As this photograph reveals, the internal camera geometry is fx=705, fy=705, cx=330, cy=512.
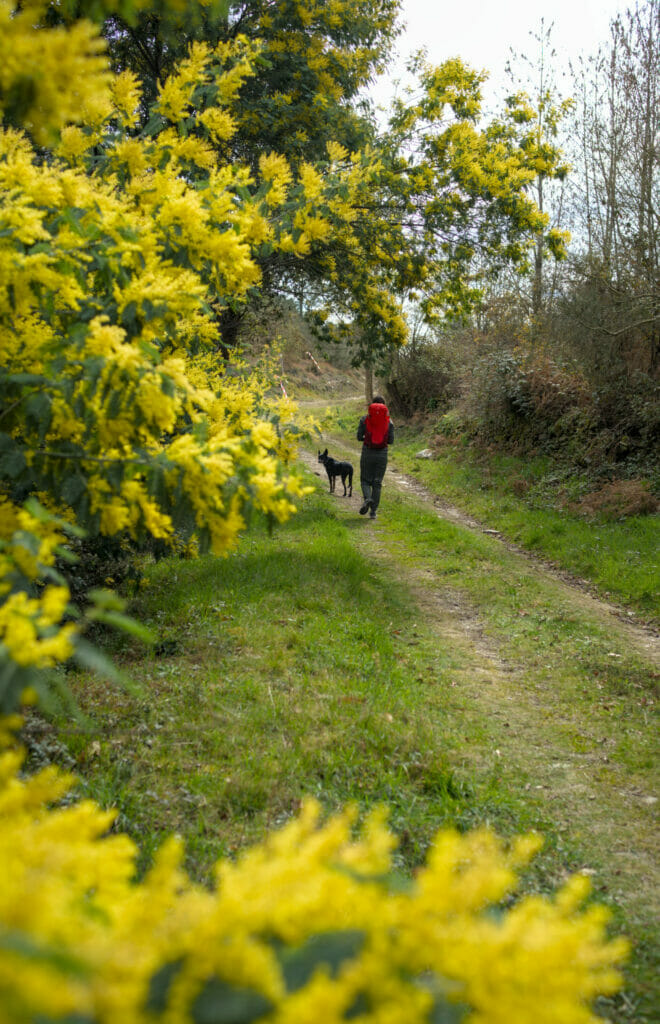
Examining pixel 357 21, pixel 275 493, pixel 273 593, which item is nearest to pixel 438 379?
pixel 357 21

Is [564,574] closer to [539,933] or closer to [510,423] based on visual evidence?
[510,423]

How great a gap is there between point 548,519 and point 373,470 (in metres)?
2.91

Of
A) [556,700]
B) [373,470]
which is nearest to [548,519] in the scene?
[373,470]

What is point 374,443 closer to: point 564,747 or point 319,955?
point 564,747

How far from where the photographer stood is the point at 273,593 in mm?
6863

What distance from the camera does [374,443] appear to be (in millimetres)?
11539

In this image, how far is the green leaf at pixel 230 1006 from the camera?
3.14 ft

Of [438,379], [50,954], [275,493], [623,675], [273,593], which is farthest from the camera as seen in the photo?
[438,379]

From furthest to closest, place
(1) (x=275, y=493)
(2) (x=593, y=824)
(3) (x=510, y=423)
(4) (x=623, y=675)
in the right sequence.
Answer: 1. (3) (x=510, y=423)
2. (4) (x=623, y=675)
3. (2) (x=593, y=824)
4. (1) (x=275, y=493)

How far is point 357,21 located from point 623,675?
8.86m

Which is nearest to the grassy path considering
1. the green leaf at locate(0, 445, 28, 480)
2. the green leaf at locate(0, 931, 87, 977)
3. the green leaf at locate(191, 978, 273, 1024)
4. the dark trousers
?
the dark trousers

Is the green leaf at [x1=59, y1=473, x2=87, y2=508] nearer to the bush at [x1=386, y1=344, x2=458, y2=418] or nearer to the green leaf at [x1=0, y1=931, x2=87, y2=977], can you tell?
the green leaf at [x1=0, y1=931, x2=87, y2=977]

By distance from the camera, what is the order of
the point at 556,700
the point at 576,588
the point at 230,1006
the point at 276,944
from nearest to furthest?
the point at 230,1006, the point at 276,944, the point at 556,700, the point at 576,588

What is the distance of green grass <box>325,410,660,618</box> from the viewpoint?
852 cm
